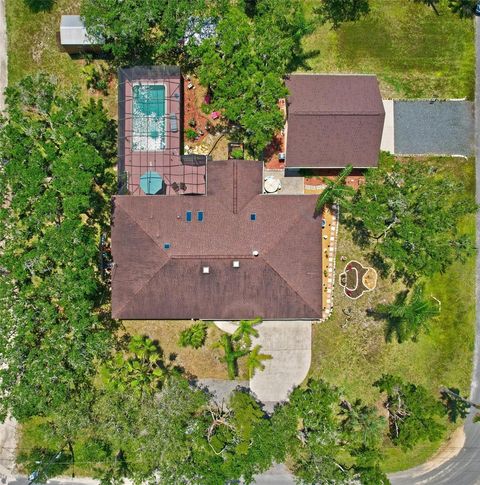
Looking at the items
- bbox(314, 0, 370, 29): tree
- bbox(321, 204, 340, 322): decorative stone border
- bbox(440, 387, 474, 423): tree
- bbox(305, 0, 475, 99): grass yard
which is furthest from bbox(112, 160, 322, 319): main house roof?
bbox(314, 0, 370, 29): tree

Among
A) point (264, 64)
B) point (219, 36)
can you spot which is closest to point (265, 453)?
point (264, 64)

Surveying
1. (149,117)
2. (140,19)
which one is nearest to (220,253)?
(149,117)

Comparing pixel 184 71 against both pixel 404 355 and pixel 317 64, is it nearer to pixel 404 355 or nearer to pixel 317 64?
pixel 317 64

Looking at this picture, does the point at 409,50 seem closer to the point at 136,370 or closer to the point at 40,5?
the point at 40,5

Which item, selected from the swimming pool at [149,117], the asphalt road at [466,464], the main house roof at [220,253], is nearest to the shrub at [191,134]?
the swimming pool at [149,117]

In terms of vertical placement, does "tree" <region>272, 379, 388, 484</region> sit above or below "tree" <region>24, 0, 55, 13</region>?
below

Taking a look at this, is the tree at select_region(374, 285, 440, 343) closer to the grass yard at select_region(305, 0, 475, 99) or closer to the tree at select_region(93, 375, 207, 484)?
the tree at select_region(93, 375, 207, 484)
